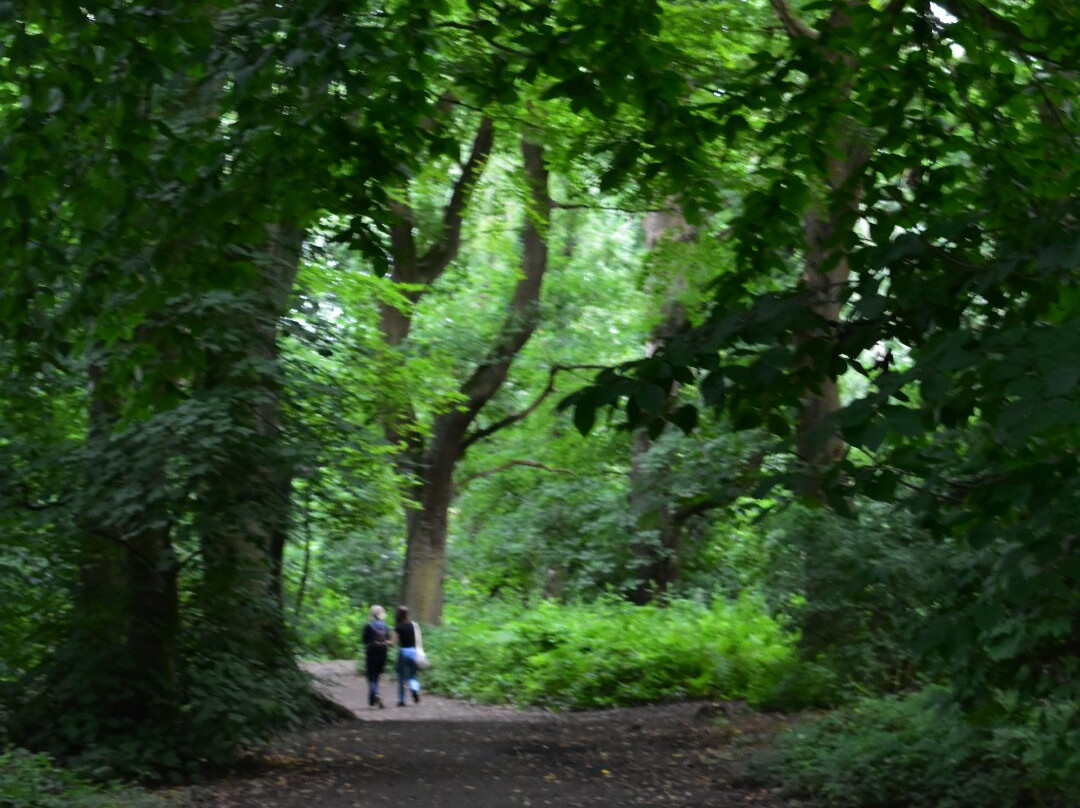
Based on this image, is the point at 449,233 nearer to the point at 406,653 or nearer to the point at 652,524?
the point at 652,524

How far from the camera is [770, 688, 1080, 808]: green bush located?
8273 millimetres

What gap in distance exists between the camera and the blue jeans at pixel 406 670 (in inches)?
754

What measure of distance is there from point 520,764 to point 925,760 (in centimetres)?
411

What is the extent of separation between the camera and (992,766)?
9188 mm

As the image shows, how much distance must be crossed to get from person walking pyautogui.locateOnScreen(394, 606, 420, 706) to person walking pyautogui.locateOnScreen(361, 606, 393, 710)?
→ 0.29 m

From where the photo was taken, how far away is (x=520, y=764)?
1230 cm

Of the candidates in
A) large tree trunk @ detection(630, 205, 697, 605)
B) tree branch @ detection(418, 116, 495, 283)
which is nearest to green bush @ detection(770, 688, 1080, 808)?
large tree trunk @ detection(630, 205, 697, 605)

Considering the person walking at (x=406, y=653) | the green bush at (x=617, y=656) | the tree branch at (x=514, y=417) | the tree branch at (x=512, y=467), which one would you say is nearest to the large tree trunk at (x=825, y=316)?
the green bush at (x=617, y=656)

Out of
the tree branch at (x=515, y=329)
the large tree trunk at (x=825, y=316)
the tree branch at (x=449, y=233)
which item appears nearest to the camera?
the large tree trunk at (x=825, y=316)

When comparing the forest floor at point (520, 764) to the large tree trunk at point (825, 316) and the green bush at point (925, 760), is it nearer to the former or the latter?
the green bush at point (925, 760)

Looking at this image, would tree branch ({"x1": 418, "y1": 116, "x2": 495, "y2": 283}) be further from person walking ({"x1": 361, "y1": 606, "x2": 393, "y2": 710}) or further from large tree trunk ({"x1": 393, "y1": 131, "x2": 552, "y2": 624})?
person walking ({"x1": 361, "y1": 606, "x2": 393, "y2": 710})

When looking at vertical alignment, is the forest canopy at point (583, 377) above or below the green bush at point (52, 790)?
above

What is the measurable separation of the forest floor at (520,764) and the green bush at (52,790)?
685mm

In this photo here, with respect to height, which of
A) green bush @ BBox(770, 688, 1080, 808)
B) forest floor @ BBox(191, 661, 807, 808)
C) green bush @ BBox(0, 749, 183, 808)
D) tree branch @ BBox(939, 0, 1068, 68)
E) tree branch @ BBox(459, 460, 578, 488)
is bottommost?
forest floor @ BBox(191, 661, 807, 808)
